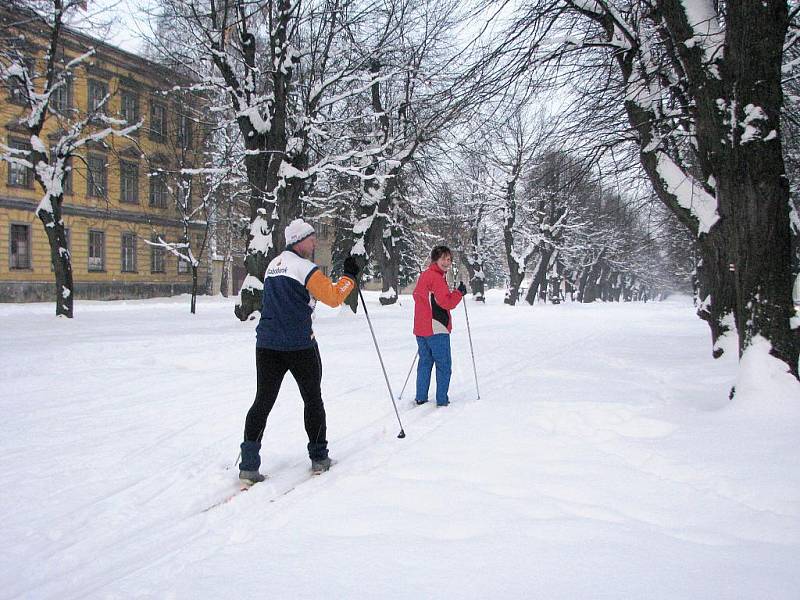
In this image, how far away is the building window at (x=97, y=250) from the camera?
108ft

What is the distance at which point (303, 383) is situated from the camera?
14.3ft

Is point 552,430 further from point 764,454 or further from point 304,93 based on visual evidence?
point 304,93

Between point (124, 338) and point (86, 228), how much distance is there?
24.1 m

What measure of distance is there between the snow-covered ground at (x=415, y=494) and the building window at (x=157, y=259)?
98.6 feet

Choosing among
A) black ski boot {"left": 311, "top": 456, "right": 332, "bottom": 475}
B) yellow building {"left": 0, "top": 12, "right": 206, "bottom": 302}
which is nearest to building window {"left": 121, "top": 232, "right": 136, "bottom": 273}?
yellow building {"left": 0, "top": 12, "right": 206, "bottom": 302}

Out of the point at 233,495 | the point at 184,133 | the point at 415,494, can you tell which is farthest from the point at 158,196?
the point at 415,494

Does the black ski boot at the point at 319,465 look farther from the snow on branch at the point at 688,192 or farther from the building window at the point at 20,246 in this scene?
the building window at the point at 20,246

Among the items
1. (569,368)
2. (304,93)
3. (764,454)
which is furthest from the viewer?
(304,93)

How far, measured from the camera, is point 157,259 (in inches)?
1426

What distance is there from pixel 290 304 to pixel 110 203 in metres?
25.5

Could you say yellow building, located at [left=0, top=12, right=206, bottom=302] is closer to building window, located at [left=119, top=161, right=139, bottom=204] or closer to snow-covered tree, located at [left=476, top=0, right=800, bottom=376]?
building window, located at [left=119, top=161, right=139, bottom=204]

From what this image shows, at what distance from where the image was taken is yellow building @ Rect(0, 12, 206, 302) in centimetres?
2828

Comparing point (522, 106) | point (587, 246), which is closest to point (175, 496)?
point (522, 106)

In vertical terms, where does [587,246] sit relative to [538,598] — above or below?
above
